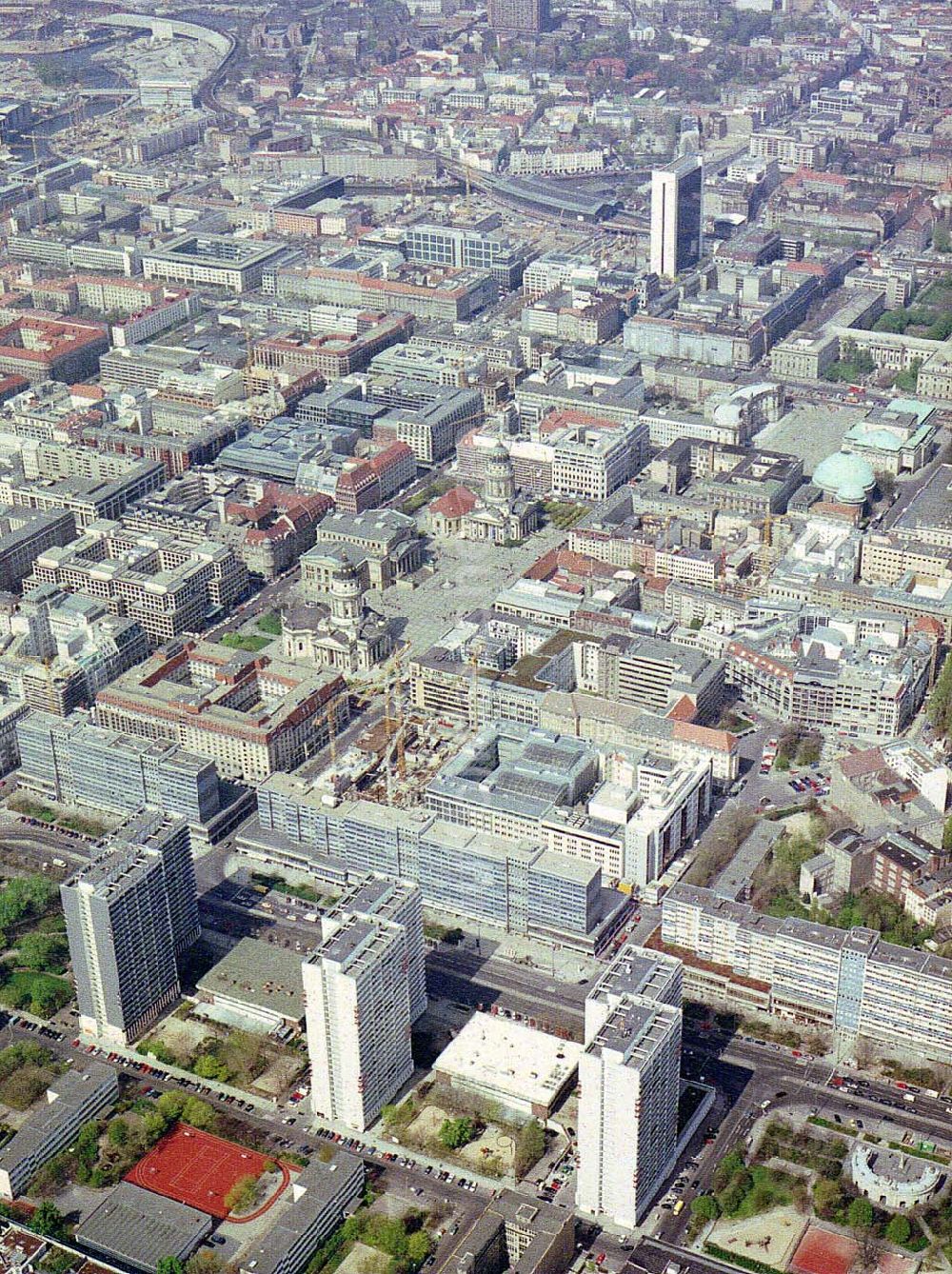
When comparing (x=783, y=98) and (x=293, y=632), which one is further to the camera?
(x=783, y=98)

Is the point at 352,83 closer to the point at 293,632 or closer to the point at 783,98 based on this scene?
the point at 783,98

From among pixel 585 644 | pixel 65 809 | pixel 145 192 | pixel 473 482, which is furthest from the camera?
pixel 145 192

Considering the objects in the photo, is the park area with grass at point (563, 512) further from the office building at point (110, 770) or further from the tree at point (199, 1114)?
the tree at point (199, 1114)

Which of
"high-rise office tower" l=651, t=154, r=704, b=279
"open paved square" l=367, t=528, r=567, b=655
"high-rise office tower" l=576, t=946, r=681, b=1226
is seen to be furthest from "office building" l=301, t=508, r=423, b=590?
"high-rise office tower" l=651, t=154, r=704, b=279

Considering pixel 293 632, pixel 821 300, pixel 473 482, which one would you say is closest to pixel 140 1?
pixel 821 300

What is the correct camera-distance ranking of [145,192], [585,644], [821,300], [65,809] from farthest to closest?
[145,192]
[821,300]
[585,644]
[65,809]
